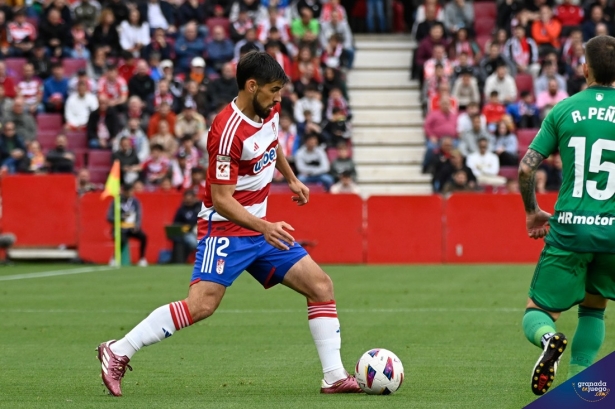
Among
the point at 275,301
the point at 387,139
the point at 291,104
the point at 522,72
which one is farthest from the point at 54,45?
the point at 275,301

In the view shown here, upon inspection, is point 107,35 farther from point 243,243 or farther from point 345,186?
point 243,243

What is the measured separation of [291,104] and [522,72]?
519 cm

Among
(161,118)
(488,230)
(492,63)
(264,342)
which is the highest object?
(492,63)

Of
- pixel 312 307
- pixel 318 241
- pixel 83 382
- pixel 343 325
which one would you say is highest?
pixel 312 307

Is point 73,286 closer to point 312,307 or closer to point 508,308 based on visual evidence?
point 508,308

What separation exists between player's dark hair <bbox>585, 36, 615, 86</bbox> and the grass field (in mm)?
2024

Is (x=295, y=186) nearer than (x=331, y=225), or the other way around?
(x=295, y=186)

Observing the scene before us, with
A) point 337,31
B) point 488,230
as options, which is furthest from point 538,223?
point 337,31

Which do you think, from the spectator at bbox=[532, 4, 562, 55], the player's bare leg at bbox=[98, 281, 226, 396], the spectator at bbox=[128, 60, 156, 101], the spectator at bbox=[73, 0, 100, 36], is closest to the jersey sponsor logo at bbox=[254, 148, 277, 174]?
the player's bare leg at bbox=[98, 281, 226, 396]

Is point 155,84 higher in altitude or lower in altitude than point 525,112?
higher

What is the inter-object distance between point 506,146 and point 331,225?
4.42 metres

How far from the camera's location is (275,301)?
14.7m

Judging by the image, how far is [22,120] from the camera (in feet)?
78.4

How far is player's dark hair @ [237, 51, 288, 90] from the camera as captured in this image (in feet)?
24.1
